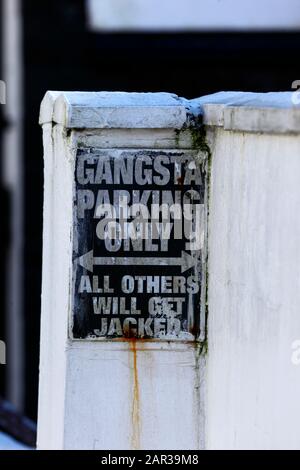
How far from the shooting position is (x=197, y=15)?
895 centimetres

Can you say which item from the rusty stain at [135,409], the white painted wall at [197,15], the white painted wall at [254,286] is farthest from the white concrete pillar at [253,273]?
the white painted wall at [197,15]

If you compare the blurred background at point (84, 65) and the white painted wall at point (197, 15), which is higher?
the white painted wall at point (197, 15)

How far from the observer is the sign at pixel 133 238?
378cm

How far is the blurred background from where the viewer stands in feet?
29.5

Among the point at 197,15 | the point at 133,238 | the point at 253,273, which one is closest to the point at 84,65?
the point at 197,15

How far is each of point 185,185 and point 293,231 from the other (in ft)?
2.14

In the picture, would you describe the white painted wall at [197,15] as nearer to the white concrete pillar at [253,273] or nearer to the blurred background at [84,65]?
the blurred background at [84,65]

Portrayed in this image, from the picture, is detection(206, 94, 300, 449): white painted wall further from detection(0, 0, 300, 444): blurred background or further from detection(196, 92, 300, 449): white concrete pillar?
detection(0, 0, 300, 444): blurred background

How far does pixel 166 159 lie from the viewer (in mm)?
3791

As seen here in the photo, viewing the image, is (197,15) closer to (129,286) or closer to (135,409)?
(129,286)

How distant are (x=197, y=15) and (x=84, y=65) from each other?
3.41 ft

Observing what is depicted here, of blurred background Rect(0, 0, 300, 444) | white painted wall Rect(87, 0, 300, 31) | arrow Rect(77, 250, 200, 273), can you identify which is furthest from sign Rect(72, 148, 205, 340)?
white painted wall Rect(87, 0, 300, 31)

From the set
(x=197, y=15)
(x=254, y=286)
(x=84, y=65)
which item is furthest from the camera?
(x=84, y=65)

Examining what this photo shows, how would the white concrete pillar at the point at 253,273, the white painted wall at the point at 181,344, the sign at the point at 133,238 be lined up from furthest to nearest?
the sign at the point at 133,238
the white painted wall at the point at 181,344
the white concrete pillar at the point at 253,273
